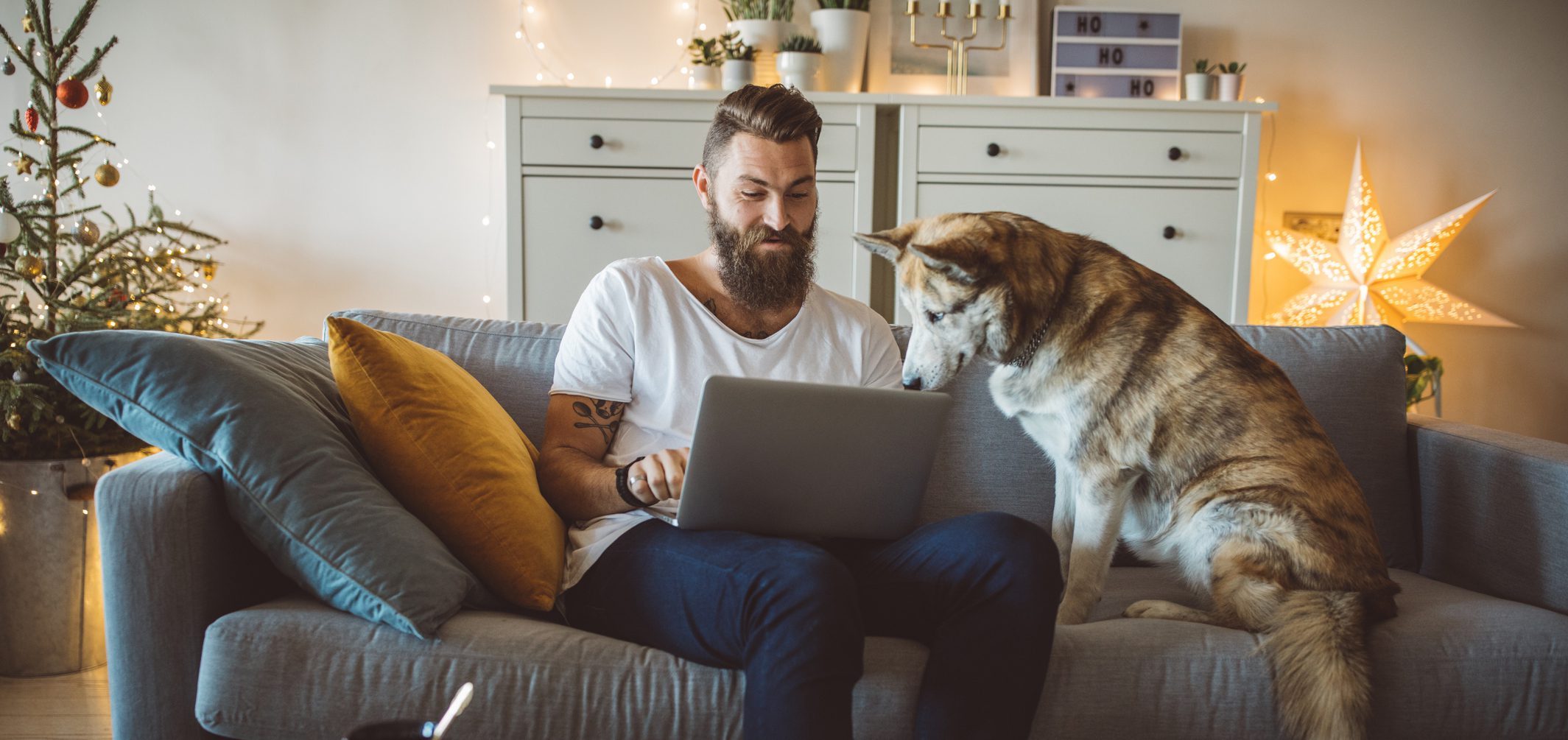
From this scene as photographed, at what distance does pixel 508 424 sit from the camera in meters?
1.58

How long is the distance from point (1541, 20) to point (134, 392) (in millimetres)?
4473

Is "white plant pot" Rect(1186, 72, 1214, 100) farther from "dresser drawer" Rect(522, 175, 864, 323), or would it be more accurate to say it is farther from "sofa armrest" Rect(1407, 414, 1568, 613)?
"sofa armrest" Rect(1407, 414, 1568, 613)

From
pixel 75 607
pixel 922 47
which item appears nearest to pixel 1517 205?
pixel 922 47

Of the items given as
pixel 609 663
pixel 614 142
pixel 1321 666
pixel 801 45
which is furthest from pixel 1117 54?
pixel 609 663

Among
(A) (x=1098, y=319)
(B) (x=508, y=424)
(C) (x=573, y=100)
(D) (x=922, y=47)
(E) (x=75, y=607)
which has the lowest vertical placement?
(E) (x=75, y=607)

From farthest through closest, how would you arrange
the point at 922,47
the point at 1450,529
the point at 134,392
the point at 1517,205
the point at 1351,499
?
1. the point at 1517,205
2. the point at 922,47
3. the point at 1450,529
4. the point at 1351,499
5. the point at 134,392

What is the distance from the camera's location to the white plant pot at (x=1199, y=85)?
322 cm

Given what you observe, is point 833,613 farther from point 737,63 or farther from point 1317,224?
point 1317,224

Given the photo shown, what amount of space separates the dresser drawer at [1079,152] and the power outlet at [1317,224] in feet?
2.49

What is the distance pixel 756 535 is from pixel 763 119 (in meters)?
0.72

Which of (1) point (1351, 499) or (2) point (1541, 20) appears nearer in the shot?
(1) point (1351, 499)

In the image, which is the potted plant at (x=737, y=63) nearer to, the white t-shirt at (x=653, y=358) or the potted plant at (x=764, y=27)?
the potted plant at (x=764, y=27)

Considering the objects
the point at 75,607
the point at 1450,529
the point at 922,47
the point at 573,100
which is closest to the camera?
the point at 1450,529

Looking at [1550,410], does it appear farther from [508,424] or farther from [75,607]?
[75,607]
